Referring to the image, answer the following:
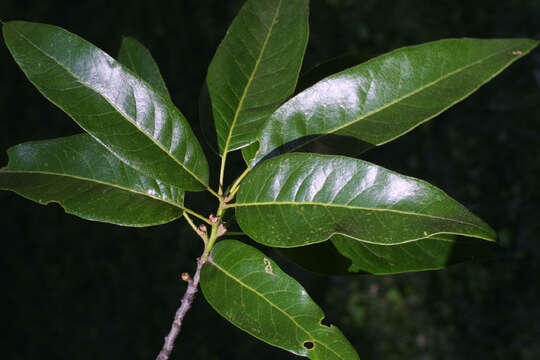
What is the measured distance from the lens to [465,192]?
9.84 feet

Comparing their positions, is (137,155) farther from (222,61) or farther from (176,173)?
(222,61)

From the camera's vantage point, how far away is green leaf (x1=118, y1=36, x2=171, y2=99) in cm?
116

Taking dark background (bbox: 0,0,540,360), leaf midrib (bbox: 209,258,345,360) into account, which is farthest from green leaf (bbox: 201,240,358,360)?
dark background (bbox: 0,0,540,360)

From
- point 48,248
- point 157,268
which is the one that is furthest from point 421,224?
point 48,248

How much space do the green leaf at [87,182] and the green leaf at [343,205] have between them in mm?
235

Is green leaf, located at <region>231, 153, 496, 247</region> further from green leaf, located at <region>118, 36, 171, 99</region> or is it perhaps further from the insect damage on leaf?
green leaf, located at <region>118, 36, 171, 99</region>

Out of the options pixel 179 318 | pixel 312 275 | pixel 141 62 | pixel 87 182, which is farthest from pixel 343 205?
pixel 312 275

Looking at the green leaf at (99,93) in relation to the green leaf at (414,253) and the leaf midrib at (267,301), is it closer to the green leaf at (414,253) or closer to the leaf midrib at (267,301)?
the leaf midrib at (267,301)

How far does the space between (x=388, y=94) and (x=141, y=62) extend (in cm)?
62

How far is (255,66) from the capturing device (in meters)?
0.97

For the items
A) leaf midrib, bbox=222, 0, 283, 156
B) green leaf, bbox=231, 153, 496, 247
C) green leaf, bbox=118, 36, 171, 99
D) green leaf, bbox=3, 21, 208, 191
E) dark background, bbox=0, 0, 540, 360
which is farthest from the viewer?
dark background, bbox=0, 0, 540, 360

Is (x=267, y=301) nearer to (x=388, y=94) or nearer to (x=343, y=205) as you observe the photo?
(x=343, y=205)

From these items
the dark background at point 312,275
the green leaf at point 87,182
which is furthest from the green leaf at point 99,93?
the dark background at point 312,275

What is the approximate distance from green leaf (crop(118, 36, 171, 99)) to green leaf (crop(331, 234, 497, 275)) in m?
0.57
